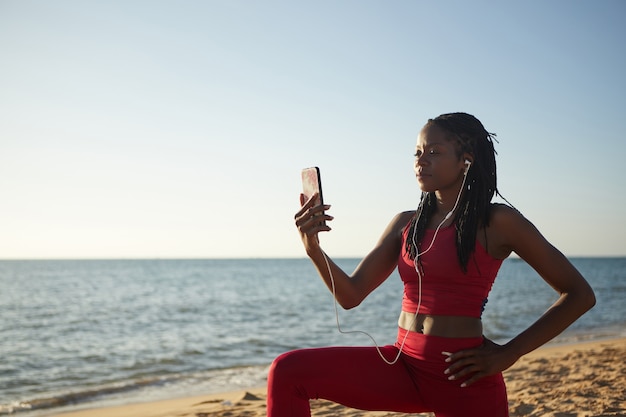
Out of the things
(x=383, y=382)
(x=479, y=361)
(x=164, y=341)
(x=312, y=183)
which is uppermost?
(x=312, y=183)

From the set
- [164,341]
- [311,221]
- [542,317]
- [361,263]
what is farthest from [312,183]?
[164,341]

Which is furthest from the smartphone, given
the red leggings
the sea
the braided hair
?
the sea

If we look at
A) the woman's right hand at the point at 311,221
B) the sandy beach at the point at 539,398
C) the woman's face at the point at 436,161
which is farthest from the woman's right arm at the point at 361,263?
the sandy beach at the point at 539,398

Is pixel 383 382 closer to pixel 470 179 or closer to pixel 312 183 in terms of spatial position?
pixel 312 183

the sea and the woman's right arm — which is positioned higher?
the woman's right arm

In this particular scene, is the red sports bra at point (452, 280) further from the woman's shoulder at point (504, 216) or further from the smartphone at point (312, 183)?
the smartphone at point (312, 183)

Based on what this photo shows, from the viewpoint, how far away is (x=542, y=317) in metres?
2.36

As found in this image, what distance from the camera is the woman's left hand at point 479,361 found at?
7.54 feet

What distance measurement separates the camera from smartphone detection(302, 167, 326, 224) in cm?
247

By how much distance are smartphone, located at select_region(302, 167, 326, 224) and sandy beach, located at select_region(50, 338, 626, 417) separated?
11.7 feet

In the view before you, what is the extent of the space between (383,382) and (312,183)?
96 centimetres

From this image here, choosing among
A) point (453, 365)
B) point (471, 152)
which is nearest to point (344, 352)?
point (453, 365)

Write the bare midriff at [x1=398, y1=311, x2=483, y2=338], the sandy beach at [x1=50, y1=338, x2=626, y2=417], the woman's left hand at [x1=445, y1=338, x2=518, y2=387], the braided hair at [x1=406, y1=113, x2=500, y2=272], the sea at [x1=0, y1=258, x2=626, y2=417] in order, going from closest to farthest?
the woman's left hand at [x1=445, y1=338, x2=518, y2=387] < the bare midriff at [x1=398, y1=311, x2=483, y2=338] < the braided hair at [x1=406, y1=113, x2=500, y2=272] < the sandy beach at [x1=50, y1=338, x2=626, y2=417] < the sea at [x1=0, y1=258, x2=626, y2=417]

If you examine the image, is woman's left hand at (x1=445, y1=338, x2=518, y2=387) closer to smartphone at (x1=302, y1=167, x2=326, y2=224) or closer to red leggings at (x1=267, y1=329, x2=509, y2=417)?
red leggings at (x1=267, y1=329, x2=509, y2=417)
